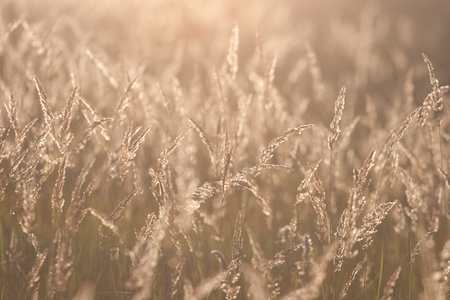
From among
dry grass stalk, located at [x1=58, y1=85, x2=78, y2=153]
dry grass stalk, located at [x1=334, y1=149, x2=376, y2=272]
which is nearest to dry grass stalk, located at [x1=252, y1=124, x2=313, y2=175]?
dry grass stalk, located at [x1=334, y1=149, x2=376, y2=272]

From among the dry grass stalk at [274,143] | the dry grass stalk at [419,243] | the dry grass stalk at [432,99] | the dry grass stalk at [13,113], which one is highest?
the dry grass stalk at [432,99]

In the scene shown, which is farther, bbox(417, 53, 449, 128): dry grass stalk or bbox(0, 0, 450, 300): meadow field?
bbox(417, 53, 449, 128): dry grass stalk

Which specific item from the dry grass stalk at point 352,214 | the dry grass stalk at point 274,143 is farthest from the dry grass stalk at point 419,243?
the dry grass stalk at point 274,143

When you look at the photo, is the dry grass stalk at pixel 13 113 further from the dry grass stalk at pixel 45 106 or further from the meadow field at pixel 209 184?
the dry grass stalk at pixel 45 106

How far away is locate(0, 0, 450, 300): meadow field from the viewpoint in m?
1.56

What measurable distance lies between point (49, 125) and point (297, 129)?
0.81 meters

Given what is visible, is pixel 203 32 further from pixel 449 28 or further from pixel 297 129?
pixel 297 129

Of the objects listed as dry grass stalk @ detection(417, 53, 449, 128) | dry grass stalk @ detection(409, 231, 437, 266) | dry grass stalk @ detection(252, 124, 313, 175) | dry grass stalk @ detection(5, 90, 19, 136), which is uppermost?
dry grass stalk @ detection(417, 53, 449, 128)

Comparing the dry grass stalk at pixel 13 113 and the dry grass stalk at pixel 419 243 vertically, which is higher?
the dry grass stalk at pixel 13 113

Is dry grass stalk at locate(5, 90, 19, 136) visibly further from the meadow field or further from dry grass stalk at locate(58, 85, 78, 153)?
dry grass stalk at locate(58, 85, 78, 153)

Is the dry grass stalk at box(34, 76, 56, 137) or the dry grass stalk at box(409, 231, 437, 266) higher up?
the dry grass stalk at box(34, 76, 56, 137)

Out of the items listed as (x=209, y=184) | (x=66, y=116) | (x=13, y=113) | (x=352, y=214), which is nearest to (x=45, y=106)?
(x=66, y=116)

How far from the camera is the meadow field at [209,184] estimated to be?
5.12ft

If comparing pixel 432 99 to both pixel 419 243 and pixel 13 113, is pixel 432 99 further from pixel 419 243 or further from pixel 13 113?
pixel 13 113
